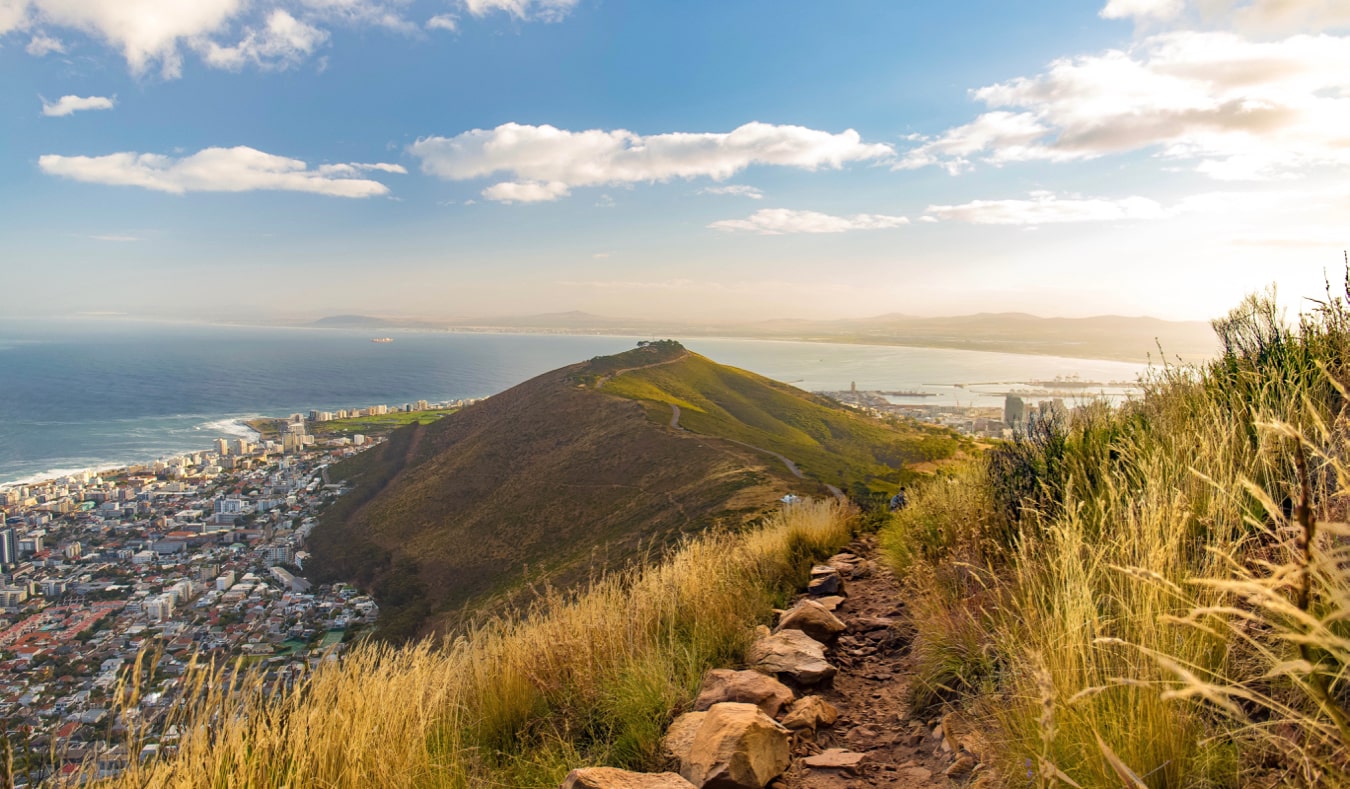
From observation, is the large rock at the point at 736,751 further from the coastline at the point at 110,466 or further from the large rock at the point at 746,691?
the coastline at the point at 110,466

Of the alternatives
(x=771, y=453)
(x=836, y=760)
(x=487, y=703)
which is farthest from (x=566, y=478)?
(x=836, y=760)

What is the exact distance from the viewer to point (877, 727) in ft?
11.5

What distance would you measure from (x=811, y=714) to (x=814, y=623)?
1.30 meters

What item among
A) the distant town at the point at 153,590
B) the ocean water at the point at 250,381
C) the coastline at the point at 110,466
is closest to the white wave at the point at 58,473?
the coastline at the point at 110,466

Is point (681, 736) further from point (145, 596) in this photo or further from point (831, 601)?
point (145, 596)

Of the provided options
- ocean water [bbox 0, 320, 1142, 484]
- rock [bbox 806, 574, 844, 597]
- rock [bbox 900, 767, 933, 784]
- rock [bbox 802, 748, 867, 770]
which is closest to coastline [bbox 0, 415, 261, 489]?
ocean water [bbox 0, 320, 1142, 484]

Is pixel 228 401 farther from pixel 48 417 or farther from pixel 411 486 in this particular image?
pixel 411 486

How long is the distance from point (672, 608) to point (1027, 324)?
181 meters

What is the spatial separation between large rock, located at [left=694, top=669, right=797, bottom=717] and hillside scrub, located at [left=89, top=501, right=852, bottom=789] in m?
0.12

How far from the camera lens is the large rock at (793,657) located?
4035 mm

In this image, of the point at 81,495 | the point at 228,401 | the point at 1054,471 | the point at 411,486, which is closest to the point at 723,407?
the point at 411,486

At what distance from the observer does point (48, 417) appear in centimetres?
8644

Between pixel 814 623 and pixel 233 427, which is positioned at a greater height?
pixel 814 623

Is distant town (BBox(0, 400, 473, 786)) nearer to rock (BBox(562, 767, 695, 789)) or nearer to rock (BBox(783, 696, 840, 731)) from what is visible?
rock (BBox(562, 767, 695, 789))
